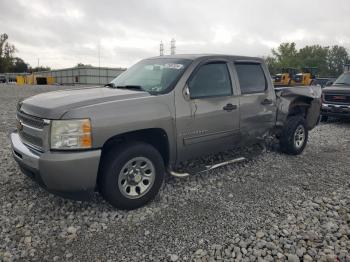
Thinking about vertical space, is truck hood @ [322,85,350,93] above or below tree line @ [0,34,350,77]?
below

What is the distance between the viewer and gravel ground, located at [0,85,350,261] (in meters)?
2.85

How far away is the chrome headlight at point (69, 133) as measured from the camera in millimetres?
3012

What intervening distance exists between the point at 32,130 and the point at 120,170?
3.44 ft

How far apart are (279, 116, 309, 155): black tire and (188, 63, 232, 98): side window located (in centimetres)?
186

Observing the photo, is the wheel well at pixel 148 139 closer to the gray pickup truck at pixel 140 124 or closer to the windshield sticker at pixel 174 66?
the gray pickup truck at pixel 140 124

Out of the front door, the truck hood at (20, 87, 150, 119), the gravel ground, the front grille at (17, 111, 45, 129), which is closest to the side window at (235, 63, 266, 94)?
the front door

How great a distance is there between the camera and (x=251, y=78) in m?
4.94

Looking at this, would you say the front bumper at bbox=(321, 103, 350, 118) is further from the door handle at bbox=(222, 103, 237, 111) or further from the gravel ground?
the door handle at bbox=(222, 103, 237, 111)

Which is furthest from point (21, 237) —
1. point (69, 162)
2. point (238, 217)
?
point (238, 217)

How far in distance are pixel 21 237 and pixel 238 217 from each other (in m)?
2.31

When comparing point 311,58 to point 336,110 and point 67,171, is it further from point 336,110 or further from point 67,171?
point 67,171

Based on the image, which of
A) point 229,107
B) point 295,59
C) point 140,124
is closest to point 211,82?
point 229,107

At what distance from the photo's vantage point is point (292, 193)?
417cm

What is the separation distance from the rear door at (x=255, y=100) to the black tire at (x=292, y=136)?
0.51m
